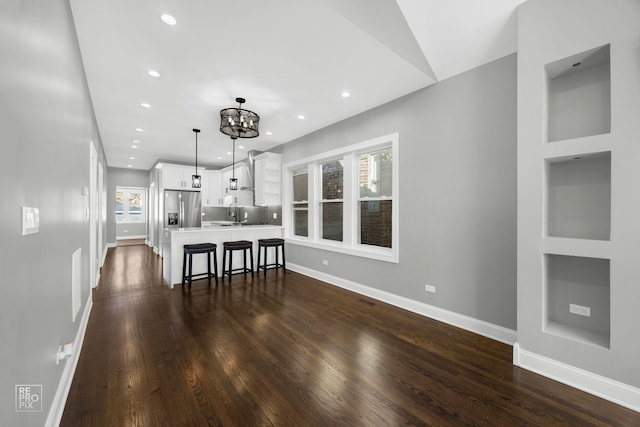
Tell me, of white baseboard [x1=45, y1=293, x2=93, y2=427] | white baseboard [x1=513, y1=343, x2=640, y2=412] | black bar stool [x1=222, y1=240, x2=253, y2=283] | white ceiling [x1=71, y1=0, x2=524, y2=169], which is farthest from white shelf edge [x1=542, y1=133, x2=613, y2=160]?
black bar stool [x1=222, y1=240, x2=253, y2=283]

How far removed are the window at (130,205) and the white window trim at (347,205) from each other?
7418 millimetres

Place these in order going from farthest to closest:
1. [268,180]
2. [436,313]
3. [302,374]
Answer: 1. [268,180]
2. [436,313]
3. [302,374]

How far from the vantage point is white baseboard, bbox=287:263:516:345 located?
276 cm

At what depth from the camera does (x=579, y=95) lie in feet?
7.42

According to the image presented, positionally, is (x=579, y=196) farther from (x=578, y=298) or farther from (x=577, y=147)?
(x=578, y=298)

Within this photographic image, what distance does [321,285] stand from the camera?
4758 millimetres

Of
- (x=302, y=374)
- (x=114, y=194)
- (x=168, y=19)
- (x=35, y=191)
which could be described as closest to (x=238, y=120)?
(x=168, y=19)

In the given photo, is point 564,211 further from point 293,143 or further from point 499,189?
point 293,143

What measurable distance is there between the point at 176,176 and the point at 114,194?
3.74 meters

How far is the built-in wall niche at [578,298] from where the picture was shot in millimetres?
2160

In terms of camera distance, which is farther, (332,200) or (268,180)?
(268,180)

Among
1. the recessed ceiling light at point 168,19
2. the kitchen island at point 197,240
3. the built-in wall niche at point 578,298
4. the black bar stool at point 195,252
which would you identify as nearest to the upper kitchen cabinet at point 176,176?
the kitchen island at point 197,240

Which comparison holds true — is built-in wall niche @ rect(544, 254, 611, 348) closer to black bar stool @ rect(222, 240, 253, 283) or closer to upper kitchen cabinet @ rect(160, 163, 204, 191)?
black bar stool @ rect(222, 240, 253, 283)

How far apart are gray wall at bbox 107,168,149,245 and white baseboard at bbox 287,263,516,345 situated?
8548 millimetres
